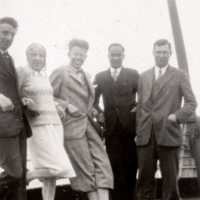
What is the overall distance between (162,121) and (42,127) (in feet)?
4.38

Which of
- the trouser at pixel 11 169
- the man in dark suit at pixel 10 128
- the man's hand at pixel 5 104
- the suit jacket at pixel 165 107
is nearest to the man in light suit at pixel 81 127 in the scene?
the suit jacket at pixel 165 107

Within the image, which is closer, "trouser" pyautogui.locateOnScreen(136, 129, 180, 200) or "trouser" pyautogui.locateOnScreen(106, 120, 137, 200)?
"trouser" pyautogui.locateOnScreen(136, 129, 180, 200)

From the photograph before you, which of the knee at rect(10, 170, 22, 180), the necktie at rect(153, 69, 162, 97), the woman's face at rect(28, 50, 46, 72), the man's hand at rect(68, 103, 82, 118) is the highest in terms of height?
the woman's face at rect(28, 50, 46, 72)

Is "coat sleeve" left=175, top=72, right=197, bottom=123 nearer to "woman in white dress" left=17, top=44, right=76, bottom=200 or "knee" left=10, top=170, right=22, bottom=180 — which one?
"woman in white dress" left=17, top=44, right=76, bottom=200

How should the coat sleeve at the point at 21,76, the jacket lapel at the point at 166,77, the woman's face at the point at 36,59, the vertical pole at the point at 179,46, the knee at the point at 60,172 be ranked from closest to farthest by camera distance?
1. the knee at the point at 60,172
2. the coat sleeve at the point at 21,76
3. the woman's face at the point at 36,59
4. the jacket lapel at the point at 166,77
5. the vertical pole at the point at 179,46

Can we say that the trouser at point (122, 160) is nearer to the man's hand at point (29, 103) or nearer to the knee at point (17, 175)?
the man's hand at point (29, 103)

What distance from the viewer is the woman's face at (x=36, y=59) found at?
4207 millimetres

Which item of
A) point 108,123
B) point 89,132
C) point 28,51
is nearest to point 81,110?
point 89,132

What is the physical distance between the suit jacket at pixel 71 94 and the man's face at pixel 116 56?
2.13 ft

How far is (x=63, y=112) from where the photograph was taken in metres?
4.27

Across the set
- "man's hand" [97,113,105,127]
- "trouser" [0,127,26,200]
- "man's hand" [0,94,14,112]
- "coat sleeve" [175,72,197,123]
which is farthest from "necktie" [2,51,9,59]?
"coat sleeve" [175,72,197,123]

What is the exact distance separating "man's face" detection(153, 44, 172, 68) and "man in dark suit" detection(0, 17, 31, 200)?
1.64 m

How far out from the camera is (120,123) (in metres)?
4.87

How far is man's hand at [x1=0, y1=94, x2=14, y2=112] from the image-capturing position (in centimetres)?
352
